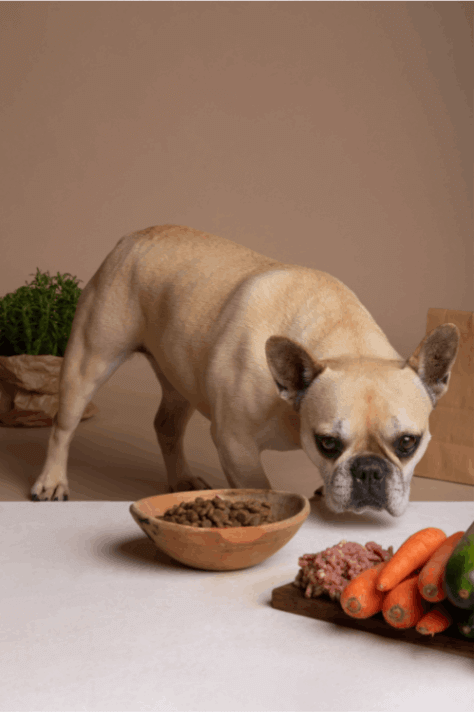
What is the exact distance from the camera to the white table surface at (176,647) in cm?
111

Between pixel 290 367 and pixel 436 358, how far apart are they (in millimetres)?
389

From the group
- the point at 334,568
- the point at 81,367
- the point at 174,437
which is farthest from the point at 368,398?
the point at 174,437

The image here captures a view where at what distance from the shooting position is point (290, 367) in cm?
213

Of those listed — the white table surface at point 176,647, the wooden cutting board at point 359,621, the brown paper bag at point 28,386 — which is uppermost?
the wooden cutting board at point 359,621

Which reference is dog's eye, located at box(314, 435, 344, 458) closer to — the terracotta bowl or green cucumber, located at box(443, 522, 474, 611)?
the terracotta bowl

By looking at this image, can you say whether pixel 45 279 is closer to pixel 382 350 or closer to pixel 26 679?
pixel 382 350

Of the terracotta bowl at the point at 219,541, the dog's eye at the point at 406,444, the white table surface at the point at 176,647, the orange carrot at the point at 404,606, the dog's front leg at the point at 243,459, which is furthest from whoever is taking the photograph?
the dog's front leg at the point at 243,459

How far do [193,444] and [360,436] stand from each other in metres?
2.67

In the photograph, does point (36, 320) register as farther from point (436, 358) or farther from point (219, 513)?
point (219, 513)

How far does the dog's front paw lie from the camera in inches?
128

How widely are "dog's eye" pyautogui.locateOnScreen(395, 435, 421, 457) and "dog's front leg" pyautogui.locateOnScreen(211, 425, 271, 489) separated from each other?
1.88 ft

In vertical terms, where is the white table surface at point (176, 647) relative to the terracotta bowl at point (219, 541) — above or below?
below

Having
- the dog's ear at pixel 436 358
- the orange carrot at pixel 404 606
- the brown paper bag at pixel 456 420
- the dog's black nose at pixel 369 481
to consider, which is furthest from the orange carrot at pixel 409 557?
the brown paper bag at pixel 456 420

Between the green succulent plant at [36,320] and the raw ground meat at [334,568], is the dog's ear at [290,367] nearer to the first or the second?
the raw ground meat at [334,568]
